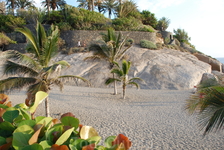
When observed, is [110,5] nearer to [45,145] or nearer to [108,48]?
[108,48]

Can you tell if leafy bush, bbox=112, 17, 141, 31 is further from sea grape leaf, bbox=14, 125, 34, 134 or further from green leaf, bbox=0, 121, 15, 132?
sea grape leaf, bbox=14, 125, 34, 134

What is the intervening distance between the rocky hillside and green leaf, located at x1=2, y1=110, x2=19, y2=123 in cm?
1435

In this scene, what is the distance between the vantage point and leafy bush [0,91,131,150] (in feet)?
4.03

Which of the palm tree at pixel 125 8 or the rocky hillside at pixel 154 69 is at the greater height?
the palm tree at pixel 125 8

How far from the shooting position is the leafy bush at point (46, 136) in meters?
1.23

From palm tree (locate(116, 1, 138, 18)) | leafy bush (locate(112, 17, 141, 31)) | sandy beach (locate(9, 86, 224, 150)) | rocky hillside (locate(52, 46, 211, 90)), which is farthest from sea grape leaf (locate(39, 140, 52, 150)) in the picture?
palm tree (locate(116, 1, 138, 18))

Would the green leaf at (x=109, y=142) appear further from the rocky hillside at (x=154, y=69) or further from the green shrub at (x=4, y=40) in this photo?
the green shrub at (x=4, y=40)

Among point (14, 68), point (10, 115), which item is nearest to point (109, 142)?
point (10, 115)

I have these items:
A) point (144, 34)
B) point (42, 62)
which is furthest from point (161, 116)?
point (144, 34)

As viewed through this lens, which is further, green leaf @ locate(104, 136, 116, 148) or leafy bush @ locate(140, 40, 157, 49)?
leafy bush @ locate(140, 40, 157, 49)

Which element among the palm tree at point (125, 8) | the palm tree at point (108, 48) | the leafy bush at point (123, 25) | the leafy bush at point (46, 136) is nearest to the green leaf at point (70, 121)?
the leafy bush at point (46, 136)

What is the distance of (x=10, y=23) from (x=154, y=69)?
20.5 metres

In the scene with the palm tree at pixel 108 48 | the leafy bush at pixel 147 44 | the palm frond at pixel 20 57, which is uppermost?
the leafy bush at pixel 147 44

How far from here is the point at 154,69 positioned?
1708cm
